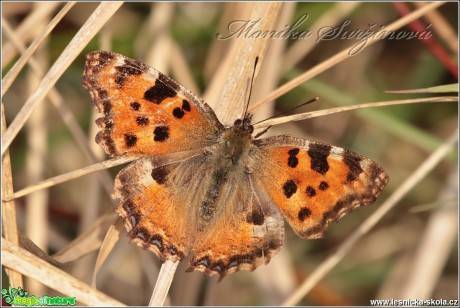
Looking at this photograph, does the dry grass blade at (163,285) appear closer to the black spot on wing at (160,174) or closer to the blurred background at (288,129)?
the black spot on wing at (160,174)

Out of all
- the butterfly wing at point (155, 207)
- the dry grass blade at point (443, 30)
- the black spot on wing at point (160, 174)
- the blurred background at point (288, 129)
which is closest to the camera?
the butterfly wing at point (155, 207)

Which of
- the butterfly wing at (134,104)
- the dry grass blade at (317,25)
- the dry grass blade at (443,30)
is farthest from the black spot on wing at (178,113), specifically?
the dry grass blade at (443,30)

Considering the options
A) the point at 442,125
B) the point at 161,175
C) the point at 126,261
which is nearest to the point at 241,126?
the point at 161,175

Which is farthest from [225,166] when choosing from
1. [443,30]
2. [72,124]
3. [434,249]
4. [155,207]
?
[443,30]

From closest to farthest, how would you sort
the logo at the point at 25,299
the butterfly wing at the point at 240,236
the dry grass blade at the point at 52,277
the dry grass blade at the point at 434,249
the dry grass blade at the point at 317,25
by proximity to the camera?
the dry grass blade at the point at 52,277 → the logo at the point at 25,299 → the butterfly wing at the point at 240,236 → the dry grass blade at the point at 434,249 → the dry grass blade at the point at 317,25

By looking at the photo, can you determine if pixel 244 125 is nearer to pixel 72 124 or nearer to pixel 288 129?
pixel 72 124

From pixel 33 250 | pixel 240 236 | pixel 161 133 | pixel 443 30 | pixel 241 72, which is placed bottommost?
pixel 33 250
